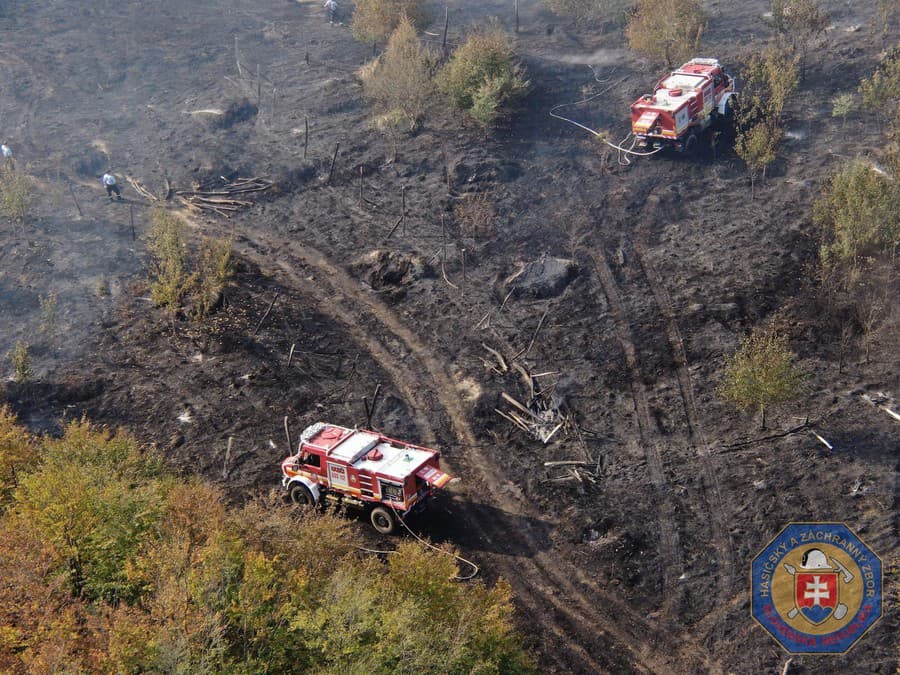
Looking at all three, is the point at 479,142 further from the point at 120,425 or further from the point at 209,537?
the point at 209,537

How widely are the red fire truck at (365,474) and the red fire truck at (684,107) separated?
2160 cm

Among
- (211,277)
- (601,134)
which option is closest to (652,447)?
(211,277)

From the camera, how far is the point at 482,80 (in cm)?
4175

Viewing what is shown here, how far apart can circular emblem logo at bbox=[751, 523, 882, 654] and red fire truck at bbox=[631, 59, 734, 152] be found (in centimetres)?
2160

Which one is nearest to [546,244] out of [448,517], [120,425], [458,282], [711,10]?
[458,282]

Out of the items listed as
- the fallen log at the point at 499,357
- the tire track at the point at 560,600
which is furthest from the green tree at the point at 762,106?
the tire track at the point at 560,600

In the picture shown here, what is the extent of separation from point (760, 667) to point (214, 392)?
63.8 ft

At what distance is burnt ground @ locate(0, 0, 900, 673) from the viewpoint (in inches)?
845

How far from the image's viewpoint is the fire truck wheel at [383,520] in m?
22.7

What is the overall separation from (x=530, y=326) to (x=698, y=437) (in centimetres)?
820

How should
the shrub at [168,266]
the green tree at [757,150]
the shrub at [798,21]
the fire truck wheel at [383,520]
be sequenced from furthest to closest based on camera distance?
the shrub at [798,21]
the green tree at [757,150]
the shrub at [168,266]
the fire truck wheel at [383,520]

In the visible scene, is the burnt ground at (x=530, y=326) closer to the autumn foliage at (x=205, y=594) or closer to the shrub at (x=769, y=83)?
the shrub at (x=769, y=83)

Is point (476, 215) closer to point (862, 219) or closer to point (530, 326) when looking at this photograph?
point (530, 326)

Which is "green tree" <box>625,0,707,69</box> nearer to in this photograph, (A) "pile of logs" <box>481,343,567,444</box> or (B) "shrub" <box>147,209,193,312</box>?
(A) "pile of logs" <box>481,343,567,444</box>
